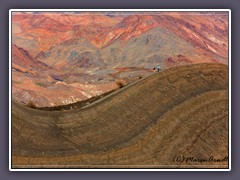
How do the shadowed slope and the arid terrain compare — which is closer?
the shadowed slope

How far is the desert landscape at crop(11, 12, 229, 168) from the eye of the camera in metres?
6.99

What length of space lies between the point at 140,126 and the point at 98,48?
1.35m

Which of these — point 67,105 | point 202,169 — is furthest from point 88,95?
point 202,169

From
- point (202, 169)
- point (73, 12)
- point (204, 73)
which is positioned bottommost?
point (202, 169)

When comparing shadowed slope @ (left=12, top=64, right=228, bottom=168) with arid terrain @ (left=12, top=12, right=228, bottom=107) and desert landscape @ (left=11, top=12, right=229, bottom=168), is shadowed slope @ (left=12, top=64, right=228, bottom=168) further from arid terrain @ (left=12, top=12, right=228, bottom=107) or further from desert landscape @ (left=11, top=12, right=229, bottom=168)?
arid terrain @ (left=12, top=12, right=228, bottom=107)

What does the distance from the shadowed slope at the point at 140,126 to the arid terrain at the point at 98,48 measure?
0.20 metres

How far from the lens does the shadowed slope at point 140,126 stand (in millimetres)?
6961

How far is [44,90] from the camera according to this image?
707cm

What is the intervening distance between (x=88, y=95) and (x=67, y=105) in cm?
34

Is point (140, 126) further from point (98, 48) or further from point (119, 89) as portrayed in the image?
point (98, 48)

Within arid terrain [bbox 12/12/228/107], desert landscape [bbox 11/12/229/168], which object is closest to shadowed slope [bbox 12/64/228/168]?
desert landscape [bbox 11/12/229/168]

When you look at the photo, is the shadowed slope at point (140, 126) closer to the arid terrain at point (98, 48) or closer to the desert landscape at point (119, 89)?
the desert landscape at point (119, 89)

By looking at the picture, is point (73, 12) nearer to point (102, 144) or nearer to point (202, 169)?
point (102, 144)

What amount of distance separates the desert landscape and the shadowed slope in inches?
0.6
